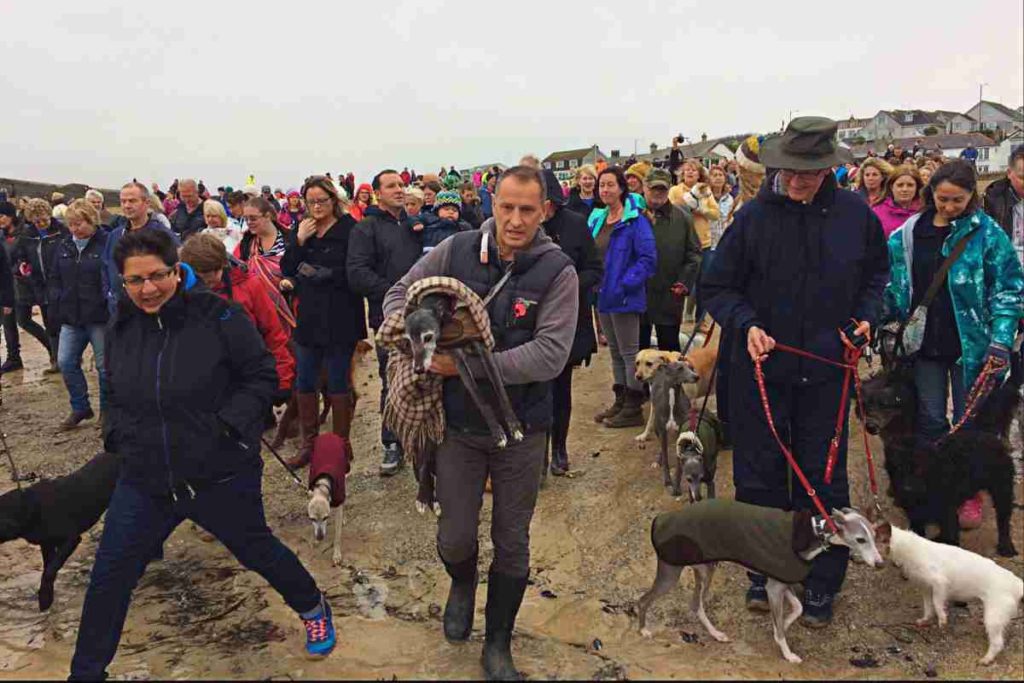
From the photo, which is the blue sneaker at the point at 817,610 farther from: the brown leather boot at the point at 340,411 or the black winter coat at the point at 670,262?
the brown leather boot at the point at 340,411

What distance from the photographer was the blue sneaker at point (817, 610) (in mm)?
3908

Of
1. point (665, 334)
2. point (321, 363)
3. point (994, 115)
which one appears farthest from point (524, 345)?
point (994, 115)

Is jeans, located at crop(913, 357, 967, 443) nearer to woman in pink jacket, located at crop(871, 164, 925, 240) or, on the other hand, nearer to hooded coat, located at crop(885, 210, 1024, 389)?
hooded coat, located at crop(885, 210, 1024, 389)

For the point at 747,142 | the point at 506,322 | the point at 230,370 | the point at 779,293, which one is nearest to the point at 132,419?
the point at 230,370

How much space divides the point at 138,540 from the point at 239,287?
2.14 m

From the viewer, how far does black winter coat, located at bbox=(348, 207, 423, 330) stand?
553cm

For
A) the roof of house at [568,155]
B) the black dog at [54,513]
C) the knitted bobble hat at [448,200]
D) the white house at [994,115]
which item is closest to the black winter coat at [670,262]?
the knitted bobble hat at [448,200]

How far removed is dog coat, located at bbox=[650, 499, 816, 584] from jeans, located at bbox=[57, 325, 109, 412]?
6.51 m

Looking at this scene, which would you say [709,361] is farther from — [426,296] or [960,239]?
[426,296]

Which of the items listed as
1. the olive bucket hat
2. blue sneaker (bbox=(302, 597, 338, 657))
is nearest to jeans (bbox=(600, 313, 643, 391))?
the olive bucket hat

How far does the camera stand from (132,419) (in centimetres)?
325

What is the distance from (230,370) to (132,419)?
47 cm

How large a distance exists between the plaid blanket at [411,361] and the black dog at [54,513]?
7.38 feet

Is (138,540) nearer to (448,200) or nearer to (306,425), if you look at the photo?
(306,425)
